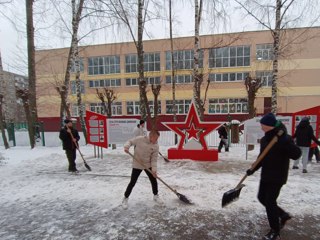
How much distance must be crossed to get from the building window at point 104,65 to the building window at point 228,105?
1275 cm

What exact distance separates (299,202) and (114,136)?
6962mm

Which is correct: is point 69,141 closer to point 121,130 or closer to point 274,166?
point 121,130

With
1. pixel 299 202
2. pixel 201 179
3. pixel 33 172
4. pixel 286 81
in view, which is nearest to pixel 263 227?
pixel 299 202

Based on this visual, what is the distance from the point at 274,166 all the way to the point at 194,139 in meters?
5.32

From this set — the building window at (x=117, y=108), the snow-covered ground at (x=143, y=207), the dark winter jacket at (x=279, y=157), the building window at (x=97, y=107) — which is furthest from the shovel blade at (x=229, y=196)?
the building window at (x=97, y=107)

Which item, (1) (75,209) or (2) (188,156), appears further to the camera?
(2) (188,156)

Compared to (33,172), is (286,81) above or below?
above

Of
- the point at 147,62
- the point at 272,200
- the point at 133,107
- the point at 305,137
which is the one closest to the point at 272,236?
the point at 272,200

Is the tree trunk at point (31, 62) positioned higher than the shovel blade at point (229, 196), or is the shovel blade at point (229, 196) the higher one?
the tree trunk at point (31, 62)

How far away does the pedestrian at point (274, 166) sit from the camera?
3113 mm

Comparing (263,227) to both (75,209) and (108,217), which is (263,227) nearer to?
(108,217)

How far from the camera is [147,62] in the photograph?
1171 inches

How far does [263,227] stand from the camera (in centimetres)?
375

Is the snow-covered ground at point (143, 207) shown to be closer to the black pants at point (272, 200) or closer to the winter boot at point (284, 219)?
the winter boot at point (284, 219)
